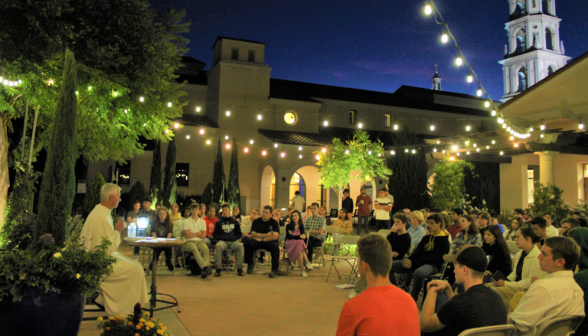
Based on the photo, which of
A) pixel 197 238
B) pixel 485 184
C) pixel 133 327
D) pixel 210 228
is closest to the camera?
pixel 133 327

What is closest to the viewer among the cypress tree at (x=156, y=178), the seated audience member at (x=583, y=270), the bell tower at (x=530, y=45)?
the seated audience member at (x=583, y=270)

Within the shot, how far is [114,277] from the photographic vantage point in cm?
522

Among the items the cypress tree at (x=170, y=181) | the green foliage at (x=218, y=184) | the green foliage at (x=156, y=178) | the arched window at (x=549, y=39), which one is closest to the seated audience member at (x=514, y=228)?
the green foliage at (x=218, y=184)

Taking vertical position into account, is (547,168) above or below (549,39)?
below

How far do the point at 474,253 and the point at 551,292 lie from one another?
0.80 metres

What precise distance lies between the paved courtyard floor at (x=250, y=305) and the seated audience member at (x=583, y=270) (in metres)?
2.69

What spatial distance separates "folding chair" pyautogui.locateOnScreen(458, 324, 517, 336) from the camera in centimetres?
268

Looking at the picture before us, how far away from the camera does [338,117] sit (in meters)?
29.0

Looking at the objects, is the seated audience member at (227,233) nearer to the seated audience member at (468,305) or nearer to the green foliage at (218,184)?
the seated audience member at (468,305)

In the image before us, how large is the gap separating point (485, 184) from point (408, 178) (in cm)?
707

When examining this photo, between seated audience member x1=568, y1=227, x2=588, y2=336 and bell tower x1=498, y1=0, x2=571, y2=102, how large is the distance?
4608cm

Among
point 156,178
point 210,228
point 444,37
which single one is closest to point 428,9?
point 444,37

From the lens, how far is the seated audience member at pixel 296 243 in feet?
32.0

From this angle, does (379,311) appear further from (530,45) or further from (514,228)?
(530,45)
